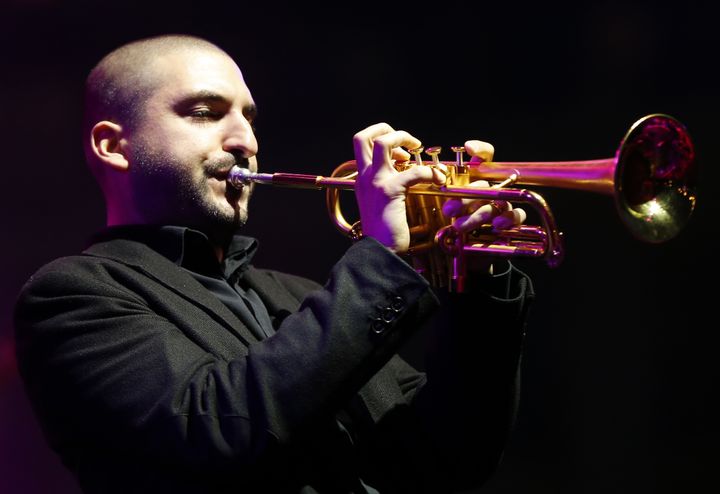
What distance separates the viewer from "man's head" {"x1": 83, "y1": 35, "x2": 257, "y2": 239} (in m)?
2.01

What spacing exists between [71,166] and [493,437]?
1.73m

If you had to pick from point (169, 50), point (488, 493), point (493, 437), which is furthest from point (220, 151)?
point (488, 493)

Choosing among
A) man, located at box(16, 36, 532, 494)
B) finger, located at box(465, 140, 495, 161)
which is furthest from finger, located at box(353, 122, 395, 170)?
finger, located at box(465, 140, 495, 161)

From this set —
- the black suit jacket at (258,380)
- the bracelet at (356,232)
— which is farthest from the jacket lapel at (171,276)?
the bracelet at (356,232)

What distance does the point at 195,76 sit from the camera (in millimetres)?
2076

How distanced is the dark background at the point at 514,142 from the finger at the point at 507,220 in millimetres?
1124

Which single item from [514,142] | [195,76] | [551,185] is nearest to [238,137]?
[195,76]

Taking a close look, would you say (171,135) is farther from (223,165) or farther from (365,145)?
(365,145)

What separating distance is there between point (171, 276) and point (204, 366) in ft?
0.95

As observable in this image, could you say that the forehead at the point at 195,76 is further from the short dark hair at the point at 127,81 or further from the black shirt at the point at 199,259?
the black shirt at the point at 199,259

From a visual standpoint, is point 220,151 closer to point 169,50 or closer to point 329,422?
point 169,50

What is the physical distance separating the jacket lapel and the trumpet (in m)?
0.41

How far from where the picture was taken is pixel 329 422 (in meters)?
1.82

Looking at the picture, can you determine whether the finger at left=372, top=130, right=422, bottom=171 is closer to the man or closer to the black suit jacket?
the man
